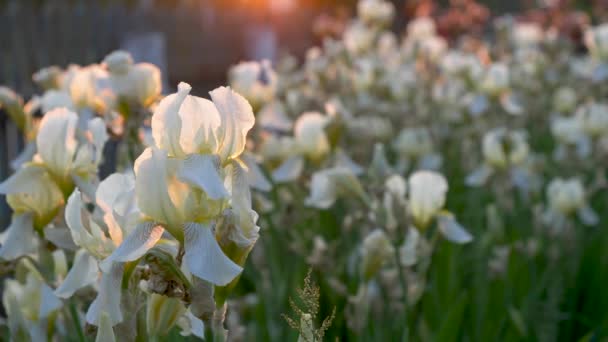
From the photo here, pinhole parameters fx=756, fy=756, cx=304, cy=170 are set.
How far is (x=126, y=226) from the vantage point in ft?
3.79

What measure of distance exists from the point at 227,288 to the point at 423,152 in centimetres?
269

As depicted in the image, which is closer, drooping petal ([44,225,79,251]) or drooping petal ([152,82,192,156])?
drooping petal ([152,82,192,156])

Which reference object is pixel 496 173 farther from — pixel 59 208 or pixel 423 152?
pixel 59 208

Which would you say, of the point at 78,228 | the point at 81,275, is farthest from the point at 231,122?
the point at 81,275

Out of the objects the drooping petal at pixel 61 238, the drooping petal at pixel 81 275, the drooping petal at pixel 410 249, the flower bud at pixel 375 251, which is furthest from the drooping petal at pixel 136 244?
the drooping petal at pixel 410 249

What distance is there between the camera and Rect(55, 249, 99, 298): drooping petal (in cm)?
130

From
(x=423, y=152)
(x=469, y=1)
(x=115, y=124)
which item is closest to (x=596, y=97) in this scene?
(x=469, y=1)

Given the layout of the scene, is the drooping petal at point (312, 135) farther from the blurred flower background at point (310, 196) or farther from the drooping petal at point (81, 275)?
the drooping petal at point (81, 275)

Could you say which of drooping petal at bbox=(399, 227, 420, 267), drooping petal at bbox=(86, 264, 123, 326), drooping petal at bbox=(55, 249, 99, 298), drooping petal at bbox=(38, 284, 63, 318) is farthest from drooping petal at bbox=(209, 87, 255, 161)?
drooping petal at bbox=(399, 227, 420, 267)

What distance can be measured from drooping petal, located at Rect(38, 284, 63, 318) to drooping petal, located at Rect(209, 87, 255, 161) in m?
0.62

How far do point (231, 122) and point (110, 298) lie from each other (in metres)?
0.31

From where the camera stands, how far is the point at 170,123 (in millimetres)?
1109

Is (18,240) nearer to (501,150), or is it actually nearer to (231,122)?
(231,122)

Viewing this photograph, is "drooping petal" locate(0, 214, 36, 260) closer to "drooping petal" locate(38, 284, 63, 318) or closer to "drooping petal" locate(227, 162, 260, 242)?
"drooping petal" locate(38, 284, 63, 318)
